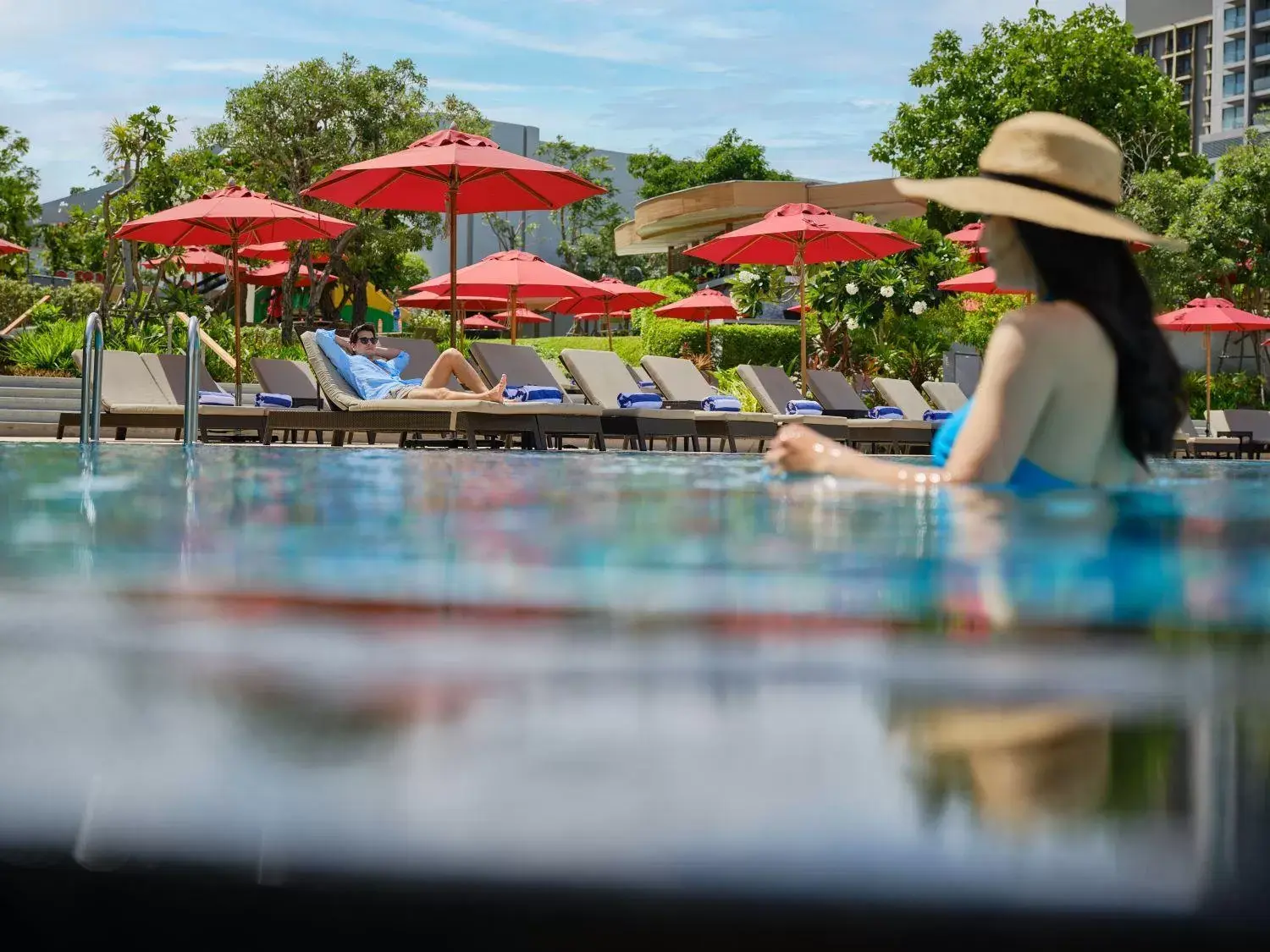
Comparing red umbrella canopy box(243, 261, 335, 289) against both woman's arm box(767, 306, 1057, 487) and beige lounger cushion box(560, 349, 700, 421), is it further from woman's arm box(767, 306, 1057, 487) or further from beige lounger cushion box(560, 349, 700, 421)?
woman's arm box(767, 306, 1057, 487)

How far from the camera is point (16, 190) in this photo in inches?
1208

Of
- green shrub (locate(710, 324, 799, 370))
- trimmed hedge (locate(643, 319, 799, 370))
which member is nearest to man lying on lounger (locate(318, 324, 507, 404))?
trimmed hedge (locate(643, 319, 799, 370))

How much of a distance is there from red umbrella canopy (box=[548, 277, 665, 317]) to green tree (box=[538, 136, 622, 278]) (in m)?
23.2

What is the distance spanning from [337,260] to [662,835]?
3402 centimetres

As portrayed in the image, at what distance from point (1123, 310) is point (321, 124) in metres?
31.2

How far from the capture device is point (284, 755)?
2.50 ft

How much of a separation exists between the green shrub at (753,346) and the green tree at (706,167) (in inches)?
1324

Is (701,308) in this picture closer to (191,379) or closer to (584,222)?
(191,379)

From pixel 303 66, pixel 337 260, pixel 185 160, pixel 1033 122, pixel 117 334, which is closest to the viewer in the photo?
pixel 1033 122

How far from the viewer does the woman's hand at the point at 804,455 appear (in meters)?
3.31

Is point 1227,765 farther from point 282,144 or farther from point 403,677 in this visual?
point 282,144

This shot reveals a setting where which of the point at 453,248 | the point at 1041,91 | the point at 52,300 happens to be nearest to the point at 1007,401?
the point at 453,248

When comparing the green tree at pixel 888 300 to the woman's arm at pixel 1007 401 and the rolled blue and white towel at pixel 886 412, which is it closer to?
the rolled blue and white towel at pixel 886 412

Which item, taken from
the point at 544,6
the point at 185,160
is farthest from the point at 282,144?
the point at 544,6
